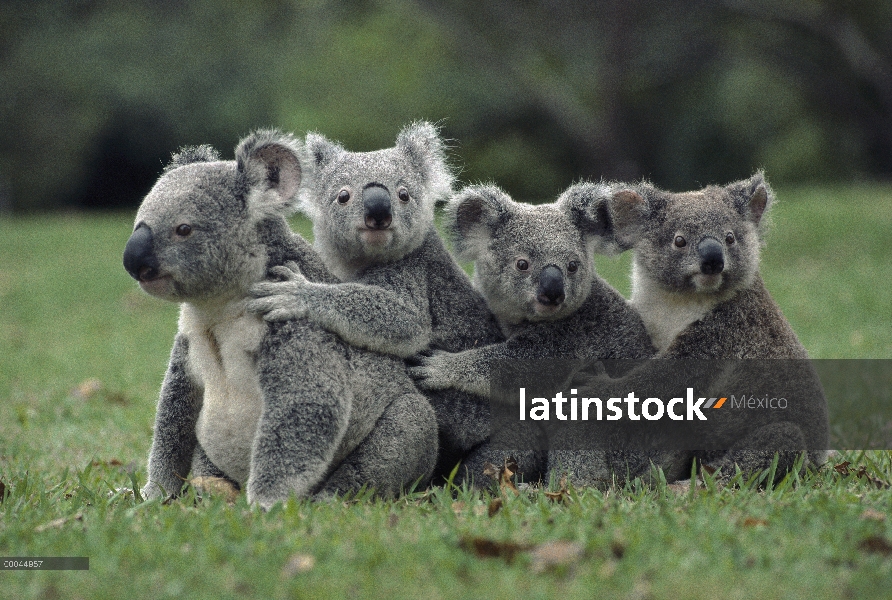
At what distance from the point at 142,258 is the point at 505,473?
1915mm

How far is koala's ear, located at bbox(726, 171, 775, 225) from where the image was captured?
5203mm

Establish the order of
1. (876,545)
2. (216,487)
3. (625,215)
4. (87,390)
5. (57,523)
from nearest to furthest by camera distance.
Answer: (876,545), (57,523), (216,487), (625,215), (87,390)

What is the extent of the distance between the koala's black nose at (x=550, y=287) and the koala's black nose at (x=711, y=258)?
691 mm

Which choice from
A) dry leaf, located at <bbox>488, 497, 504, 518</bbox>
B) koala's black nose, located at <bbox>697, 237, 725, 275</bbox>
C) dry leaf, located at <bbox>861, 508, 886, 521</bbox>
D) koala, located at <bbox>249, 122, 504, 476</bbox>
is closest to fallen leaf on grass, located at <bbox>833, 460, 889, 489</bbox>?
dry leaf, located at <bbox>861, 508, 886, 521</bbox>

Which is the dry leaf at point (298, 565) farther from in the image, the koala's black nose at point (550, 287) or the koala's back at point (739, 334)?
the koala's back at point (739, 334)

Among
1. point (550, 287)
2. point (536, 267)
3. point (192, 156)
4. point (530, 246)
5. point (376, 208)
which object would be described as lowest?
point (550, 287)

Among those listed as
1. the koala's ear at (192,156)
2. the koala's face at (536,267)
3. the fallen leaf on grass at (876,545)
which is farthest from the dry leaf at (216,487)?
the fallen leaf on grass at (876,545)

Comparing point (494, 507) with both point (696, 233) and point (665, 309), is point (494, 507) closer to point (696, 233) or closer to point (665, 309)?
point (665, 309)

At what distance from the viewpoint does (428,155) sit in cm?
533

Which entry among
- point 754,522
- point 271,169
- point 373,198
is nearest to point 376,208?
point 373,198

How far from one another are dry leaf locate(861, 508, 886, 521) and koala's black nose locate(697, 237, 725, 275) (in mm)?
1364

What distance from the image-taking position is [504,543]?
11.2 feet

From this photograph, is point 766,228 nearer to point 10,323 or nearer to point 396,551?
point 396,551

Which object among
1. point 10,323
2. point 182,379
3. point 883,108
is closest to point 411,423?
point 182,379
